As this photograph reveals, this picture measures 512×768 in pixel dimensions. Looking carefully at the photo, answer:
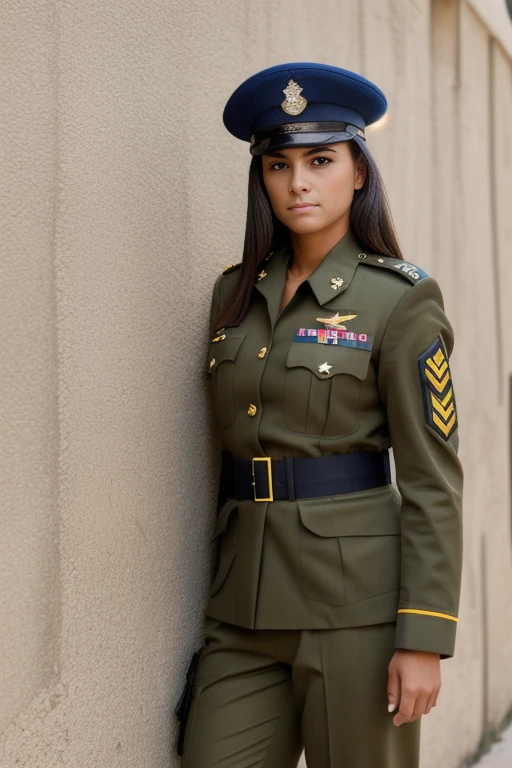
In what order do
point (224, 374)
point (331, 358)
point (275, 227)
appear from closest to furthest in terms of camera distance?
point (331, 358), point (224, 374), point (275, 227)

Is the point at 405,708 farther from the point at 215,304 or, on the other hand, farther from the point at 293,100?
the point at 293,100

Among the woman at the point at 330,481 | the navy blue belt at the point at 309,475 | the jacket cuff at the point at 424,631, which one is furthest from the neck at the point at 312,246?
the jacket cuff at the point at 424,631

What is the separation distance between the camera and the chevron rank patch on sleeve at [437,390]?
1.98m

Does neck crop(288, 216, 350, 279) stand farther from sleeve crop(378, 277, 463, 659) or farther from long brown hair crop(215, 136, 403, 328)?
sleeve crop(378, 277, 463, 659)

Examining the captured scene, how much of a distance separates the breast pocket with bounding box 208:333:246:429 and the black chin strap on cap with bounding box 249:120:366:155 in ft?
1.31

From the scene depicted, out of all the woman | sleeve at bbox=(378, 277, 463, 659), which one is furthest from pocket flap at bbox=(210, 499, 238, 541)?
sleeve at bbox=(378, 277, 463, 659)

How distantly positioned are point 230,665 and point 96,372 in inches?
25.8

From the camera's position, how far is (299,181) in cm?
205

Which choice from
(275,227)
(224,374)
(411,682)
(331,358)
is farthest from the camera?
(275,227)

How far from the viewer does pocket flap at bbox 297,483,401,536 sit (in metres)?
2.00

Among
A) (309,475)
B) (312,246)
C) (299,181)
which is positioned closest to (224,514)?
(309,475)

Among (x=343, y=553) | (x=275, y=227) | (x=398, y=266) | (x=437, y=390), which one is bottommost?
(x=343, y=553)

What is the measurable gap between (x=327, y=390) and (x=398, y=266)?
1.02ft

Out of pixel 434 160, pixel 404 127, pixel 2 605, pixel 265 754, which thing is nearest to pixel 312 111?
pixel 2 605
